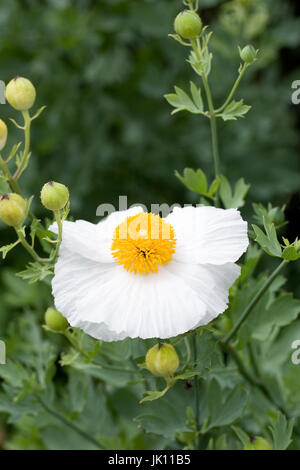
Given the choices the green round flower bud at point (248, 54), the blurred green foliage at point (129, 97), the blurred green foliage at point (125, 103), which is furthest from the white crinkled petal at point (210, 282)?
the blurred green foliage at point (129, 97)

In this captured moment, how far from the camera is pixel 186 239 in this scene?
2.35ft

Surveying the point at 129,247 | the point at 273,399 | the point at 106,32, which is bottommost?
the point at 273,399

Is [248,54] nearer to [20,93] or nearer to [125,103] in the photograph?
[20,93]

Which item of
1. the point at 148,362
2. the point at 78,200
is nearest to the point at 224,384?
the point at 148,362

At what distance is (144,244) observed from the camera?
0.68 meters

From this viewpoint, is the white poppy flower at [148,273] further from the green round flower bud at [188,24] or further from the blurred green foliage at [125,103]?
the blurred green foliage at [125,103]

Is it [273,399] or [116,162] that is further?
[116,162]

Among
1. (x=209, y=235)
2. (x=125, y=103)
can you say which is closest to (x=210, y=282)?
(x=209, y=235)

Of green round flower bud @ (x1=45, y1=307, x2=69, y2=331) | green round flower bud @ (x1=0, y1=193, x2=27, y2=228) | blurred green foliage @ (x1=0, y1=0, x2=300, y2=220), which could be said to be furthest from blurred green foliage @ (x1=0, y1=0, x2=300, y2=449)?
green round flower bud @ (x1=0, y1=193, x2=27, y2=228)

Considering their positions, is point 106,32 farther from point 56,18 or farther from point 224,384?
point 224,384

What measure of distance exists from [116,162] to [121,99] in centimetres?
19

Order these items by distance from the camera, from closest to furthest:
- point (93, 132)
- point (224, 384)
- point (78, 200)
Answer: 1. point (224, 384)
2. point (78, 200)
3. point (93, 132)

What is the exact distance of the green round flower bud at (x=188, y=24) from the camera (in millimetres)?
728

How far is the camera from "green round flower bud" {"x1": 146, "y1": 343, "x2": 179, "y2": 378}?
0.66 meters
